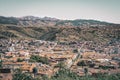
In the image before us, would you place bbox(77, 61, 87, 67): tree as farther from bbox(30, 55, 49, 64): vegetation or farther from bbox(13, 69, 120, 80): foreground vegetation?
bbox(13, 69, 120, 80): foreground vegetation

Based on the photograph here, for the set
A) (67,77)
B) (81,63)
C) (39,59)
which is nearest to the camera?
(67,77)

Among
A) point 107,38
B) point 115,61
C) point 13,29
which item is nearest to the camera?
point 115,61

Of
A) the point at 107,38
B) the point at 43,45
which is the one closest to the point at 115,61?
the point at 43,45

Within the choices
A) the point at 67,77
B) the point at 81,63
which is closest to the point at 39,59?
the point at 81,63

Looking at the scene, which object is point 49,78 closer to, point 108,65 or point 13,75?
point 13,75

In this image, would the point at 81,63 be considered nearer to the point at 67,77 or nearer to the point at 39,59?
the point at 39,59

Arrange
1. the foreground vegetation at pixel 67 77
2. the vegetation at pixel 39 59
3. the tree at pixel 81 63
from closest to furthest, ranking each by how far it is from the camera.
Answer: the foreground vegetation at pixel 67 77
the tree at pixel 81 63
the vegetation at pixel 39 59

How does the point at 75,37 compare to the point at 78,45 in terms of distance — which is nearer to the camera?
the point at 78,45

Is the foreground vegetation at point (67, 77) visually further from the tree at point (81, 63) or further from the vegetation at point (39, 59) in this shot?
the vegetation at point (39, 59)

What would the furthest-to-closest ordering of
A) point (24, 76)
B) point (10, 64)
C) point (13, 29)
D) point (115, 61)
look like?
point (13, 29)
point (115, 61)
point (10, 64)
point (24, 76)

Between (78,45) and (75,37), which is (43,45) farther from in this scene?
(75,37)

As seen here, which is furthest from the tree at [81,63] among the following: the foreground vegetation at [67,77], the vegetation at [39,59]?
the foreground vegetation at [67,77]
